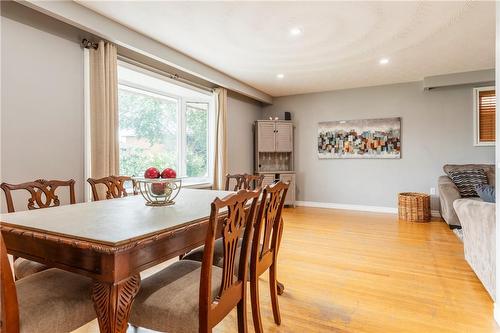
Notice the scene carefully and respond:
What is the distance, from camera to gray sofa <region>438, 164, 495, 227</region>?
153 inches

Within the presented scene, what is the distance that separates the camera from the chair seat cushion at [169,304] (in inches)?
45.2

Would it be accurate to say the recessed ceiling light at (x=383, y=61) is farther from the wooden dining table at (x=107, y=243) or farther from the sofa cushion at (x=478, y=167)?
the wooden dining table at (x=107, y=243)

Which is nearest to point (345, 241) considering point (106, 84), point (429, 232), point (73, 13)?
point (429, 232)

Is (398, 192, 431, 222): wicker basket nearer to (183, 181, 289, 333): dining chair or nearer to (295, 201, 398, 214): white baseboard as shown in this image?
(295, 201, 398, 214): white baseboard

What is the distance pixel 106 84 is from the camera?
2912 mm

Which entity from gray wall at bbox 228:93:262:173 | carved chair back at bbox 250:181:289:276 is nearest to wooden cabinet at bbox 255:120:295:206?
gray wall at bbox 228:93:262:173

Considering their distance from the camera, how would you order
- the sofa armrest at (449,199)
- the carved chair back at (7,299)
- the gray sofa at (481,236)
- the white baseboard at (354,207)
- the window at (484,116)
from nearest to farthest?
1. the carved chair back at (7,299)
2. the gray sofa at (481,236)
3. the sofa armrest at (449,199)
4. the window at (484,116)
5. the white baseboard at (354,207)

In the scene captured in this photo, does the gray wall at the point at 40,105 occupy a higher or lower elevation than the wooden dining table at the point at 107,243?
higher

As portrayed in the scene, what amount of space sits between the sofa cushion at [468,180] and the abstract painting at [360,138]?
3.67 ft

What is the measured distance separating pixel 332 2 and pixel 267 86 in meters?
3.04

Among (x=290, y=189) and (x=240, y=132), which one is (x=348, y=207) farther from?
(x=240, y=132)

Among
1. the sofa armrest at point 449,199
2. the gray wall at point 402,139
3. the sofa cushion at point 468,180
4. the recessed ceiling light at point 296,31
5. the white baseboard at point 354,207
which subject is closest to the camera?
the recessed ceiling light at point 296,31

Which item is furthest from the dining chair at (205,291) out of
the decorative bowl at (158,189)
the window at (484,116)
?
the window at (484,116)

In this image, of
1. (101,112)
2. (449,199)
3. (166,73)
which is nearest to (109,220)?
(101,112)
